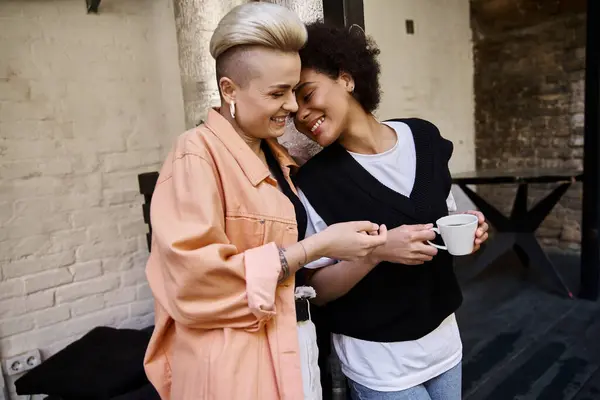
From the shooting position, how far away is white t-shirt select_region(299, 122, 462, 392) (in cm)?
111

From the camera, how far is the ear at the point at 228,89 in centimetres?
93

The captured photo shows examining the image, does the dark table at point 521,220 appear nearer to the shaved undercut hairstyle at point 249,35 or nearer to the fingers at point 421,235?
the fingers at point 421,235

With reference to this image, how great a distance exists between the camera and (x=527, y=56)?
4.68 m

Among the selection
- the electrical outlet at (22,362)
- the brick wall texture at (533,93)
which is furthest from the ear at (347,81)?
the brick wall texture at (533,93)

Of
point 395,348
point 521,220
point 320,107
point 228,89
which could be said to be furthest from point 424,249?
point 521,220

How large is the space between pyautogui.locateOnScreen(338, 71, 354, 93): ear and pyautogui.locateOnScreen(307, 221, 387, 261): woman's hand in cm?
38

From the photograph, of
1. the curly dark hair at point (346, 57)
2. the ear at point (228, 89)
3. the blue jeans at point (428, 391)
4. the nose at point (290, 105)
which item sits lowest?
the blue jeans at point (428, 391)

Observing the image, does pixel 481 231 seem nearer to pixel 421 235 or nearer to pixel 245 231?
pixel 421 235

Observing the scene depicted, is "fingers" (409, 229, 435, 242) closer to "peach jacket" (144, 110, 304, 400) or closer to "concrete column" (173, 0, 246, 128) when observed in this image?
"peach jacket" (144, 110, 304, 400)

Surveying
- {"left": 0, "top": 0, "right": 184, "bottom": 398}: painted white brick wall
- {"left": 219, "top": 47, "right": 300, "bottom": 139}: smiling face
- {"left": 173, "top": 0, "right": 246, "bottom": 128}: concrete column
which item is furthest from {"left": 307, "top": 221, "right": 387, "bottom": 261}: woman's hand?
{"left": 0, "top": 0, "right": 184, "bottom": 398}: painted white brick wall

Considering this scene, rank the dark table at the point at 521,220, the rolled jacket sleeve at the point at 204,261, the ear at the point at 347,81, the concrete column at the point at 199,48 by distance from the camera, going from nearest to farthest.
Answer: the rolled jacket sleeve at the point at 204,261, the ear at the point at 347,81, the concrete column at the point at 199,48, the dark table at the point at 521,220

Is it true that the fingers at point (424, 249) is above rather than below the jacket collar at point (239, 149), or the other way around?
below

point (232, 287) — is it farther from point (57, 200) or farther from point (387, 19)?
point (387, 19)

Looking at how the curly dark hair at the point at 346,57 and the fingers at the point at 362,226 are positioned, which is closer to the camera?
the fingers at the point at 362,226
